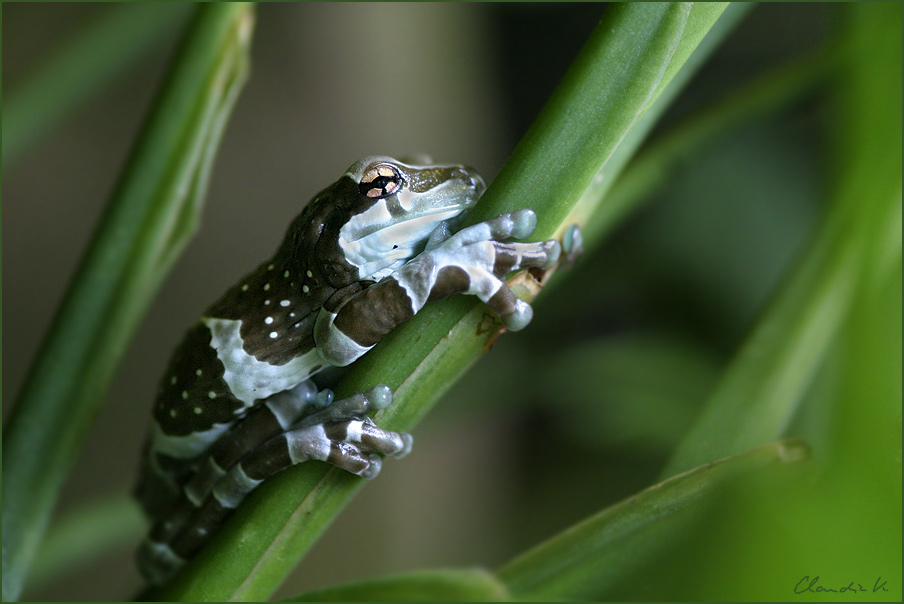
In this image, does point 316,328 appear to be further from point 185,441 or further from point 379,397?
point 185,441

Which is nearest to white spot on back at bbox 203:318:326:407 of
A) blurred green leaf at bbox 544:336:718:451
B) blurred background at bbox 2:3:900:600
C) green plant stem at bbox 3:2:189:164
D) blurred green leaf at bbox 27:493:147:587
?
blurred background at bbox 2:3:900:600

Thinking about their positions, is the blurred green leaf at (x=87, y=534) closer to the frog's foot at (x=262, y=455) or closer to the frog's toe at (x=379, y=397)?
the frog's foot at (x=262, y=455)

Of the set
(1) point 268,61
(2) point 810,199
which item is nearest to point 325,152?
(1) point 268,61

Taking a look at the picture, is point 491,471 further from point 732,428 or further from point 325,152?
point 732,428

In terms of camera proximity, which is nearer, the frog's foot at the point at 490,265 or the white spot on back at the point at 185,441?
the frog's foot at the point at 490,265

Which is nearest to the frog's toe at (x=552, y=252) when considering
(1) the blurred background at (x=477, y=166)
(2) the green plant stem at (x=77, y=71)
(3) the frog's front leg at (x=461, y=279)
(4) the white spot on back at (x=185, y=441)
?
(3) the frog's front leg at (x=461, y=279)

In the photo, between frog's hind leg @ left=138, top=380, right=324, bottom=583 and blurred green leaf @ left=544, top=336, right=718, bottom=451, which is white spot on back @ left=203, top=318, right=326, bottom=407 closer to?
frog's hind leg @ left=138, top=380, right=324, bottom=583
